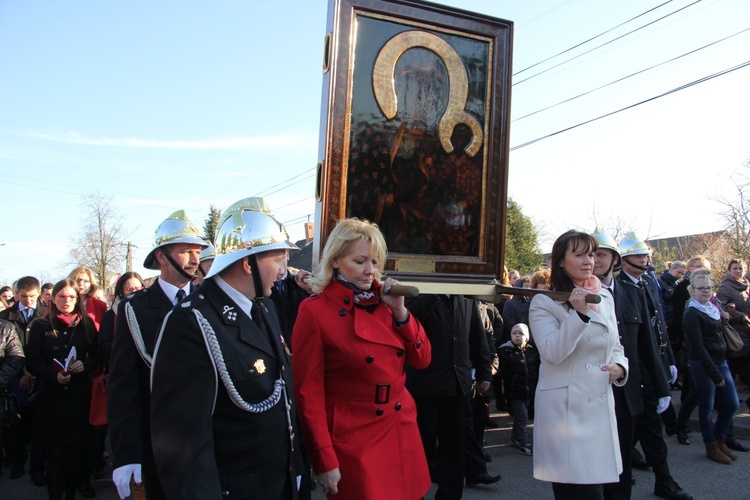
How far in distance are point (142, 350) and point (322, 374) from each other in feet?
3.10

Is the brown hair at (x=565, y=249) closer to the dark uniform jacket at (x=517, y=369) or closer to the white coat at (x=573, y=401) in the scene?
the white coat at (x=573, y=401)

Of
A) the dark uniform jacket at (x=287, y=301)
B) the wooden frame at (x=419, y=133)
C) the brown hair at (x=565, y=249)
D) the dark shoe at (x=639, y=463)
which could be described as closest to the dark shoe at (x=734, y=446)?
the dark shoe at (x=639, y=463)

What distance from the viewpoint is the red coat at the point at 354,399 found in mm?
2736

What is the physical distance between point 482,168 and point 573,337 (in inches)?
45.4

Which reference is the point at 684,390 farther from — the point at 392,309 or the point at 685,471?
the point at 392,309

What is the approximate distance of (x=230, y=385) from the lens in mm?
2100

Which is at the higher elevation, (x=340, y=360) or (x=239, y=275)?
(x=239, y=275)

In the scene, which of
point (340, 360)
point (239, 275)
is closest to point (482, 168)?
point (340, 360)

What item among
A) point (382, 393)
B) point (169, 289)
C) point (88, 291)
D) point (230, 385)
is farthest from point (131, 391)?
point (88, 291)

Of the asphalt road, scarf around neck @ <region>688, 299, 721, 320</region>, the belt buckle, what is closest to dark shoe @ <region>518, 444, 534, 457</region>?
the asphalt road

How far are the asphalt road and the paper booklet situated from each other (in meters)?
1.61

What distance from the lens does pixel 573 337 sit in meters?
3.30

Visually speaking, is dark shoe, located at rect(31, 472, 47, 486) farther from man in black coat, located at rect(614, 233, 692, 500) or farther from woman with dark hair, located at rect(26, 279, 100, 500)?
man in black coat, located at rect(614, 233, 692, 500)

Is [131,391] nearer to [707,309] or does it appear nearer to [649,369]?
[649,369]
